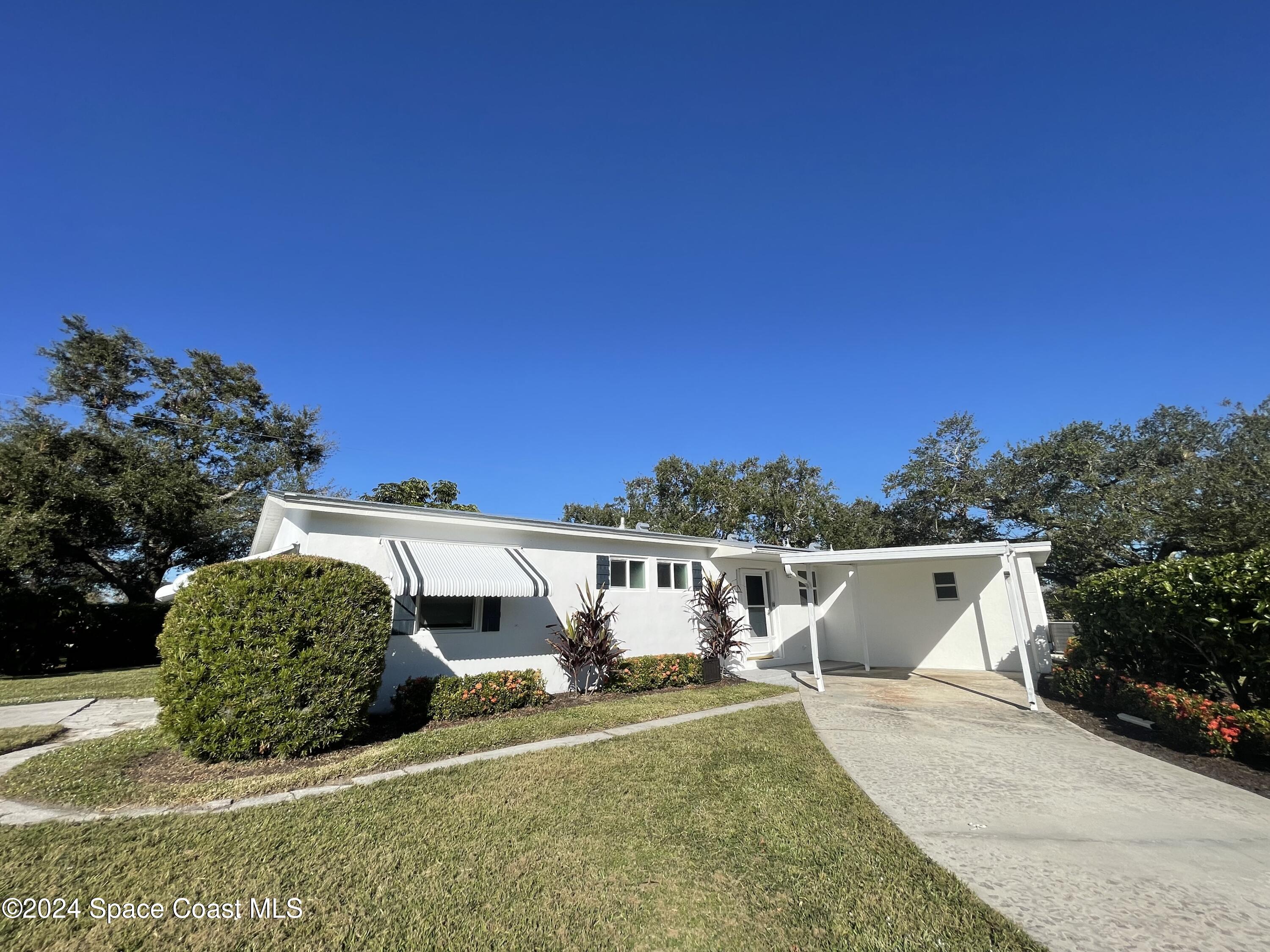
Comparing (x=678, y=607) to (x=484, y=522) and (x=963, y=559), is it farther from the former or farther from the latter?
(x=963, y=559)

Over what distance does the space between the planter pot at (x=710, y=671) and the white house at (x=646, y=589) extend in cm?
93

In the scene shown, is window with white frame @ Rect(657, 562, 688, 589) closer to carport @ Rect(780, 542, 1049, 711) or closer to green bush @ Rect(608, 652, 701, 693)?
green bush @ Rect(608, 652, 701, 693)

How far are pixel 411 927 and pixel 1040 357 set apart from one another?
2544 cm

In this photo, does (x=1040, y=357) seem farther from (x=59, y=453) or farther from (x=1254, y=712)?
(x=59, y=453)

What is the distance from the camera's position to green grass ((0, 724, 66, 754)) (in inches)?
287

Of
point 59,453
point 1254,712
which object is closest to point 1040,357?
point 1254,712

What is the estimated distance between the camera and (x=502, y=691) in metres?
9.98

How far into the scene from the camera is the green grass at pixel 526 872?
3.14 metres

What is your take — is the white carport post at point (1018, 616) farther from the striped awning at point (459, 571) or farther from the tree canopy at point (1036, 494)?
the tree canopy at point (1036, 494)

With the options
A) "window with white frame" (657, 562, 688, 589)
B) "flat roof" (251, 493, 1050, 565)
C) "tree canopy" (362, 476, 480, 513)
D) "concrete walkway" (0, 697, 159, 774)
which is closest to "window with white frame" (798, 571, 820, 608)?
"flat roof" (251, 493, 1050, 565)

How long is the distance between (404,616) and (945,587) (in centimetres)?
1474

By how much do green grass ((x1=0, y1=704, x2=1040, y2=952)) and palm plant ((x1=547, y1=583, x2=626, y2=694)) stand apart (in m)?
5.69

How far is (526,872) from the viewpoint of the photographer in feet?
12.8

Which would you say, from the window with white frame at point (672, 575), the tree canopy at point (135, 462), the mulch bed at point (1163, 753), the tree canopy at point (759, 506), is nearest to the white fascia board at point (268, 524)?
the window with white frame at point (672, 575)
